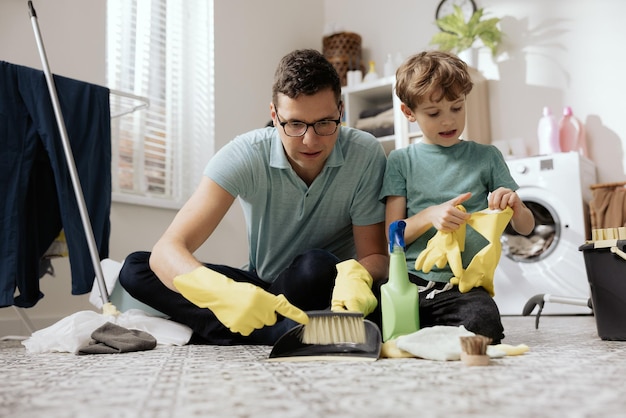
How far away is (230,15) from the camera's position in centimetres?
342

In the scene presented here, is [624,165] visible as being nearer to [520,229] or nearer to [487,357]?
[520,229]

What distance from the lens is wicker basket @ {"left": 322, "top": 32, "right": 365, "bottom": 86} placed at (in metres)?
3.84

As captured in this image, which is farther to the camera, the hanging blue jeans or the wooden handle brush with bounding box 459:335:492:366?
the hanging blue jeans

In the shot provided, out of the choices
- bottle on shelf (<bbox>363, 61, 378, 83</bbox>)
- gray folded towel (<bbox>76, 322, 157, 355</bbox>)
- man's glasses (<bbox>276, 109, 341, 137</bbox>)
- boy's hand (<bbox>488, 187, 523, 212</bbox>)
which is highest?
bottle on shelf (<bbox>363, 61, 378, 83</bbox>)

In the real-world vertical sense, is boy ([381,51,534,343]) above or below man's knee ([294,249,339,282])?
above

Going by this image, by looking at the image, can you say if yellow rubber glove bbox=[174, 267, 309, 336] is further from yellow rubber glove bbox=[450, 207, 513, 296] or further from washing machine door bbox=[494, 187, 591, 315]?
washing machine door bbox=[494, 187, 591, 315]

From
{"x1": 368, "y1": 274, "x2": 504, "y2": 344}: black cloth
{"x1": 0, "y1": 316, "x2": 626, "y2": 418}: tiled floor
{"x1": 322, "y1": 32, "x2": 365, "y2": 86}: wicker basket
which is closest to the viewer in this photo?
{"x1": 0, "y1": 316, "x2": 626, "y2": 418}: tiled floor

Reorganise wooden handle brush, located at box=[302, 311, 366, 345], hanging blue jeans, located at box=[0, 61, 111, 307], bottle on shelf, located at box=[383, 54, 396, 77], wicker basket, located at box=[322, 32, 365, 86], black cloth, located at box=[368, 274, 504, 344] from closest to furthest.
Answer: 1. wooden handle brush, located at box=[302, 311, 366, 345]
2. black cloth, located at box=[368, 274, 504, 344]
3. hanging blue jeans, located at box=[0, 61, 111, 307]
4. bottle on shelf, located at box=[383, 54, 396, 77]
5. wicker basket, located at box=[322, 32, 365, 86]

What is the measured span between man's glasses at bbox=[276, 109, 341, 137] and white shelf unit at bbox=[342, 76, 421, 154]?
207 centimetres

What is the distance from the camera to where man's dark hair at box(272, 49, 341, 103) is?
129 cm

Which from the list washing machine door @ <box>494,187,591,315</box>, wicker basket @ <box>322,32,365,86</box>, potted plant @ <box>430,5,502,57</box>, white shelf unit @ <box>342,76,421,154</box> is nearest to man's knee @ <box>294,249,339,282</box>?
washing machine door @ <box>494,187,591,315</box>

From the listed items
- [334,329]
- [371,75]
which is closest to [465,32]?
[371,75]

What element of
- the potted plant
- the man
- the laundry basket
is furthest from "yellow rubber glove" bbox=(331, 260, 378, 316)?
the potted plant

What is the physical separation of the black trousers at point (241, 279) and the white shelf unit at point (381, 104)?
2.01 m
